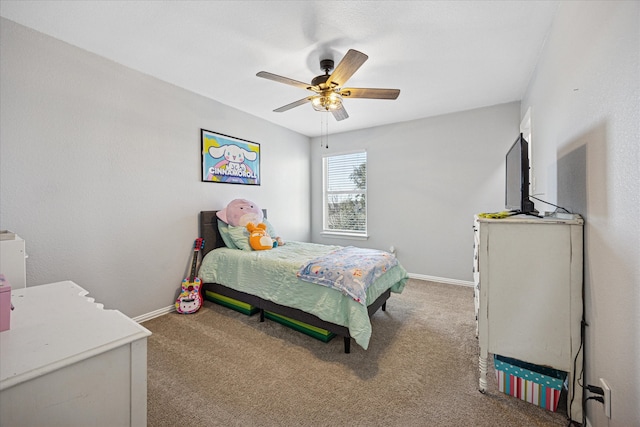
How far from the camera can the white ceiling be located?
174 centimetres

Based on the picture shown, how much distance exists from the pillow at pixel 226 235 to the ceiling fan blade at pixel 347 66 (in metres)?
1.99

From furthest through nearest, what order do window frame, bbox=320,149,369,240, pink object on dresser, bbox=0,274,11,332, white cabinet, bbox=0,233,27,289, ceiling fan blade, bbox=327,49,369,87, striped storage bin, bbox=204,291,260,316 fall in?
window frame, bbox=320,149,369,240, striped storage bin, bbox=204,291,260,316, ceiling fan blade, bbox=327,49,369,87, white cabinet, bbox=0,233,27,289, pink object on dresser, bbox=0,274,11,332

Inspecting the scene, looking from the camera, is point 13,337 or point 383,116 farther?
point 383,116

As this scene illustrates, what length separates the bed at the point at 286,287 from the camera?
1.96 meters

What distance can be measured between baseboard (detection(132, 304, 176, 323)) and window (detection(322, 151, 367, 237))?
277cm

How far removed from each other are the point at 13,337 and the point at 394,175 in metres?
4.07

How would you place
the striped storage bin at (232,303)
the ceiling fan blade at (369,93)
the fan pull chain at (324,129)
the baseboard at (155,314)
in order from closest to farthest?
1. the ceiling fan blade at (369,93)
2. the baseboard at (155,314)
3. the striped storage bin at (232,303)
4. the fan pull chain at (324,129)

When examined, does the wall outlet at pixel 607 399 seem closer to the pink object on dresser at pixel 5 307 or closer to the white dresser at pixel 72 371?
the white dresser at pixel 72 371

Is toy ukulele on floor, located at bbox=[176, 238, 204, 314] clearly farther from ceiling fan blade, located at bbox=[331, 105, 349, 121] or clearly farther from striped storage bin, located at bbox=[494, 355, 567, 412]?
striped storage bin, located at bbox=[494, 355, 567, 412]

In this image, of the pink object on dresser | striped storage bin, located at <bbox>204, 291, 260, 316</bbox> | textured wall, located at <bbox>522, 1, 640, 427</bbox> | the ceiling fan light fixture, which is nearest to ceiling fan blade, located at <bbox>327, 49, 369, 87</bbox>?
the ceiling fan light fixture

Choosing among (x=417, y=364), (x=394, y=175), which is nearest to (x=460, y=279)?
(x=394, y=175)

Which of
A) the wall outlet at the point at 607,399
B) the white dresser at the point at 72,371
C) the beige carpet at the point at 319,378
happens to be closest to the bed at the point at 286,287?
the beige carpet at the point at 319,378

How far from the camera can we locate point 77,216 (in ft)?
7.15

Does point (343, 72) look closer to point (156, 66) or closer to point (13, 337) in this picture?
point (156, 66)
